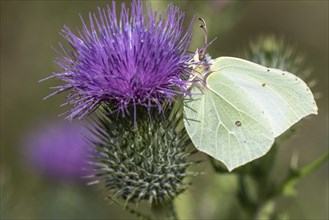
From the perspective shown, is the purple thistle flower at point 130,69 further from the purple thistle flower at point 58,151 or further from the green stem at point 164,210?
the purple thistle flower at point 58,151

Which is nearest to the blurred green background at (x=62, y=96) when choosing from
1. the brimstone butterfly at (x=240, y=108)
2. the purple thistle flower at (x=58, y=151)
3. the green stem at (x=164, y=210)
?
the purple thistle flower at (x=58, y=151)

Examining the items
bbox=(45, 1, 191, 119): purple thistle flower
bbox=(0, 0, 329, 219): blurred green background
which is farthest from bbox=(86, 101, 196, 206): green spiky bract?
bbox=(0, 0, 329, 219): blurred green background

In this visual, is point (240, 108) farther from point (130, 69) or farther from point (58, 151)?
point (58, 151)

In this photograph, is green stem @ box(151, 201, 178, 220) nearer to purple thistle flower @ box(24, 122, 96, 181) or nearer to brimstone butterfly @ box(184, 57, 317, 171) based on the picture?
brimstone butterfly @ box(184, 57, 317, 171)

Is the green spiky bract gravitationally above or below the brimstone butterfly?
below

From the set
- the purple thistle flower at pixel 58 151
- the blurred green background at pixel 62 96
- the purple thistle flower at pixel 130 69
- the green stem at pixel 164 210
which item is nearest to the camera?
the purple thistle flower at pixel 130 69

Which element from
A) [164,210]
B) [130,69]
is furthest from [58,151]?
[130,69]
